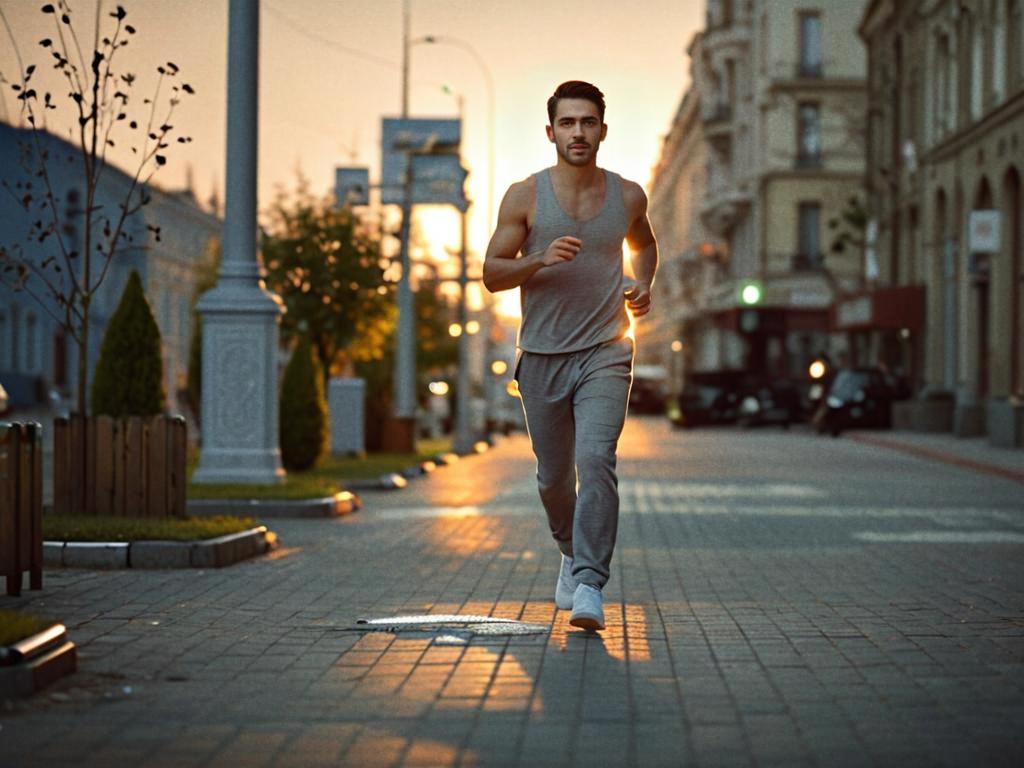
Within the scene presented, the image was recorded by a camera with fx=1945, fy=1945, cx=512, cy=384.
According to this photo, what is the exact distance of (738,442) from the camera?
40562mm

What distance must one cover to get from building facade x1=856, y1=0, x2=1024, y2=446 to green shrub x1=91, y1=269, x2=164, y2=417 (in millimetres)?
18320

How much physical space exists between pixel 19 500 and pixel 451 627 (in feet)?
7.08

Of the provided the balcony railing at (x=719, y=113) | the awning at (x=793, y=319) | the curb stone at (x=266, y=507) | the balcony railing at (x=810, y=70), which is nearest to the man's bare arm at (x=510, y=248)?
the curb stone at (x=266, y=507)

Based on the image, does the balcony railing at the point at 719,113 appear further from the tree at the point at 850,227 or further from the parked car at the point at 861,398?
the parked car at the point at 861,398

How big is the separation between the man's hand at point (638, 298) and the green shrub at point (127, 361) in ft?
33.5

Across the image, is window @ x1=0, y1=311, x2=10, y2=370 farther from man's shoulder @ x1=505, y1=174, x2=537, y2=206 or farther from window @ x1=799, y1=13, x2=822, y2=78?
man's shoulder @ x1=505, y1=174, x2=537, y2=206

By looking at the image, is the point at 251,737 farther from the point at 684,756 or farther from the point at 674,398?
the point at 674,398

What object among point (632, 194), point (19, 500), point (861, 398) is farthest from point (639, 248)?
point (861, 398)

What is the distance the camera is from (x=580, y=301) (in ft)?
26.4

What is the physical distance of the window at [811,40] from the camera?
71625 millimetres

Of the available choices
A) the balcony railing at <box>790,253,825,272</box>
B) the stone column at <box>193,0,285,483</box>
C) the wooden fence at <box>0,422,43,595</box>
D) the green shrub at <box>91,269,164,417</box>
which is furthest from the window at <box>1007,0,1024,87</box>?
the balcony railing at <box>790,253,825,272</box>

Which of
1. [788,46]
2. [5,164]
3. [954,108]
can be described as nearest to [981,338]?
[954,108]

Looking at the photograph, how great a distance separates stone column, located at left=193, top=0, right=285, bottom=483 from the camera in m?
16.6

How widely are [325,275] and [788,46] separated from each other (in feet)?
136
